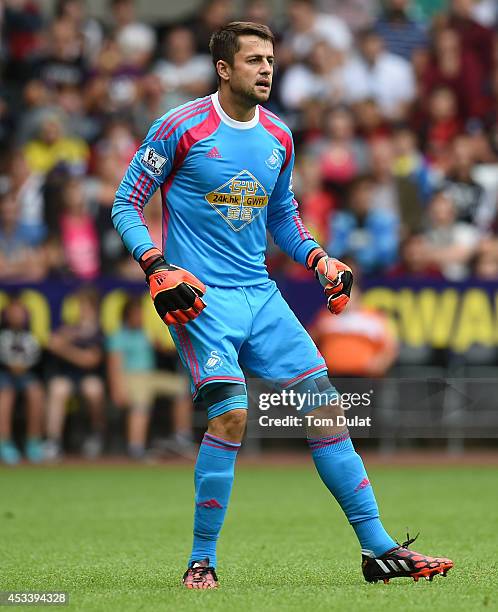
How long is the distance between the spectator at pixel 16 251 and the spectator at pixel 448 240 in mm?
4296

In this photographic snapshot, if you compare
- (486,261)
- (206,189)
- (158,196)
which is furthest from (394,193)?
(206,189)

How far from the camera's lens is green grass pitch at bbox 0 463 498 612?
564 centimetres

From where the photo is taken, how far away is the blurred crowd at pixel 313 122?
14.9m

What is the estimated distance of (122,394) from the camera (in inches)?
566

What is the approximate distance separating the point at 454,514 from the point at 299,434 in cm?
315

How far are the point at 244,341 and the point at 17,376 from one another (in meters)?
8.32

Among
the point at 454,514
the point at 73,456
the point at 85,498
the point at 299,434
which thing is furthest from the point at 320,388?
the point at 73,456

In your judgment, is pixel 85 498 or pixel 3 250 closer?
pixel 85 498

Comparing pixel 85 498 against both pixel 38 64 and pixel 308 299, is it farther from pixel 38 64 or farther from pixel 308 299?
pixel 38 64

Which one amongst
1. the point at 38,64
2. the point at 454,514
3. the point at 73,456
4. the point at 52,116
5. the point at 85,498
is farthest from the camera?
the point at 38,64

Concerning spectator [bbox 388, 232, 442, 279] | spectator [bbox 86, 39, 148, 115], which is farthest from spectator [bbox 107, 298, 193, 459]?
spectator [bbox 86, 39, 148, 115]

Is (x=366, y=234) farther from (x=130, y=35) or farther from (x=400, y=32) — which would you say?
(x=130, y=35)

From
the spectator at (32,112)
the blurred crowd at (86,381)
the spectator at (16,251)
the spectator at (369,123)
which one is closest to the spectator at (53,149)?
the spectator at (32,112)

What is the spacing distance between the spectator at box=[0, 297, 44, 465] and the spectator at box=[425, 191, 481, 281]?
4.43 metres
